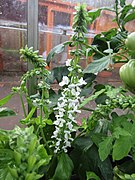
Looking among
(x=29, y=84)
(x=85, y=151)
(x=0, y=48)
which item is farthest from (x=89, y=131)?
(x=0, y=48)

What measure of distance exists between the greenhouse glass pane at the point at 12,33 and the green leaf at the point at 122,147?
429mm

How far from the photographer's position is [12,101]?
691 mm

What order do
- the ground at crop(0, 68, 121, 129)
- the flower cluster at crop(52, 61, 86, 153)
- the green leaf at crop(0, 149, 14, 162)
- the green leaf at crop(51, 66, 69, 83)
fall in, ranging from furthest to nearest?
1. the ground at crop(0, 68, 121, 129)
2. the green leaf at crop(51, 66, 69, 83)
3. the flower cluster at crop(52, 61, 86, 153)
4. the green leaf at crop(0, 149, 14, 162)

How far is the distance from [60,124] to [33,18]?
36 cm

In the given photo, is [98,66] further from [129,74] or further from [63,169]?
[63,169]

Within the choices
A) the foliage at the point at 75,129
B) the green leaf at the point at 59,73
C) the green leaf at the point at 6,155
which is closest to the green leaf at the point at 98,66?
the foliage at the point at 75,129

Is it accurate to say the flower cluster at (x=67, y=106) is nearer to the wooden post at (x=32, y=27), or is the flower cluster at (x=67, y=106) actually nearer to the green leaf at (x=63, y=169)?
the green leaf at (x=63, y=169)

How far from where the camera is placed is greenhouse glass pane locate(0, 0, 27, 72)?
2.01 ft

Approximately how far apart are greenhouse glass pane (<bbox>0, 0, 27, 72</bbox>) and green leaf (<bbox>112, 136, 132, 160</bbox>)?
43 cm

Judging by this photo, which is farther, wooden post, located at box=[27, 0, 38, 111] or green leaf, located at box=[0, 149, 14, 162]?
wooden post, located at box=[27, 0, 38, 111]

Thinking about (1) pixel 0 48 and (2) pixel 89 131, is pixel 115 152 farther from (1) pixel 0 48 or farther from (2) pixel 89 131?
(1) pixel 0 48

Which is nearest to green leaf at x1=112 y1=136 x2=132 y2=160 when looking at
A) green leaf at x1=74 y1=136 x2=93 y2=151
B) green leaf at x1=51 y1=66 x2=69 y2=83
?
green leaf at x1=74 y1=136 x2=93 y2=151

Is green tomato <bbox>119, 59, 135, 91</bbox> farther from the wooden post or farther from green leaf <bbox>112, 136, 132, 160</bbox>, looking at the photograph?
the wooden post

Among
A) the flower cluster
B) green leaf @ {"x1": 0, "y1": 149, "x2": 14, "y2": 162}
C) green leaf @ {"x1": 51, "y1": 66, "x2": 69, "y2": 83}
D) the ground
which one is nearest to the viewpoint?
green leaf @ {"x1": 0, "y1": 149, "x2": 14, "y2": 162}
